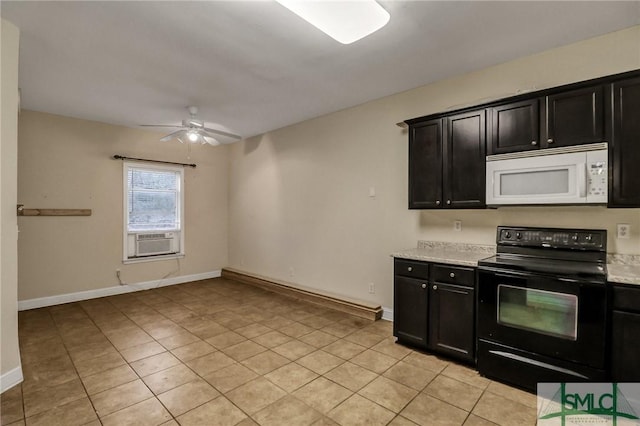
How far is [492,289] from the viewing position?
8.08 ft

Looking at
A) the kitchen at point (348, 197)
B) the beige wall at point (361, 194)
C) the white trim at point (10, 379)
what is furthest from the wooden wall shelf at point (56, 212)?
the white trim at point (10, 379)

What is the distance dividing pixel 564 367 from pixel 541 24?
2.58 metres

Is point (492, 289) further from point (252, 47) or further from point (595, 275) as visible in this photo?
point (252, 47)

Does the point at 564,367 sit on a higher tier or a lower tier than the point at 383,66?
lower

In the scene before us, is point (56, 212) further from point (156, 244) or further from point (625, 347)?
point (625, 347)

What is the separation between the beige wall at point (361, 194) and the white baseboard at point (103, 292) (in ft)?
3.08

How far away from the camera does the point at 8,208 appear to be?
2.39 m

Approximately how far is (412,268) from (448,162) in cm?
111

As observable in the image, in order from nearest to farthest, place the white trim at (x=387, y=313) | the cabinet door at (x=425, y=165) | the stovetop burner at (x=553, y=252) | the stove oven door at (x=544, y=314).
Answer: the stove oven door at (x=544, y=314)
the stovetop burner at (x=553, y=252)
the cabinet door at (x=425, y=165)
the white trim at (x=387, y=313)

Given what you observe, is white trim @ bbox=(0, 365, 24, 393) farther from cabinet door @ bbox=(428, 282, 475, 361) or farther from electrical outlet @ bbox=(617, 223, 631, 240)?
electrical outlet @ bbox=(617, 223, 631, 240)

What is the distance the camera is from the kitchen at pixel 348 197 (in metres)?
2.66

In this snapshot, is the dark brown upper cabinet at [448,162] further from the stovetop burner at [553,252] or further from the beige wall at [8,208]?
the beige wall at [8,208]

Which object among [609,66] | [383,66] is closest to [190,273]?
[383,66]

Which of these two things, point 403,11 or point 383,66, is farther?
point 383,66
